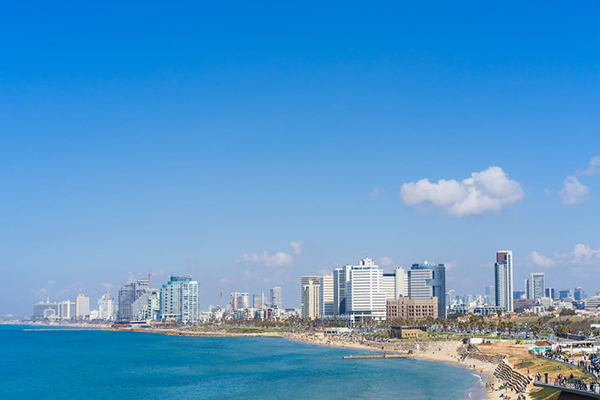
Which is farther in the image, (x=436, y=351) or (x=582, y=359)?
(x=436, y=351)

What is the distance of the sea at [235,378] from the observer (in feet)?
209

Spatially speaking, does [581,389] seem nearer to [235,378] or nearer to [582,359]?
[582,359]

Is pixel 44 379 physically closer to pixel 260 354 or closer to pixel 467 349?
pixel 260 354

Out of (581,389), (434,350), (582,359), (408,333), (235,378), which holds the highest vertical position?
(581,389)

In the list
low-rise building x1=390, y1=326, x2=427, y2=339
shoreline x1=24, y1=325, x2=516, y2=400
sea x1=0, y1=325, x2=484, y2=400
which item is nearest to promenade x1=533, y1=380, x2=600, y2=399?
shoreline x1=24, y1=325, x2=516, y2=400

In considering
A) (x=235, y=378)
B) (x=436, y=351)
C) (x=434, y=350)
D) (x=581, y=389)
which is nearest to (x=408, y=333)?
(x=434, y=350)

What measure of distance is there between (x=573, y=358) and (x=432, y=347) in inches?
1999

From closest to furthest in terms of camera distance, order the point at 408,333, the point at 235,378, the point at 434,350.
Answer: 1. the point at 235,378
2. the point at 434,350
3. the point at 408,333

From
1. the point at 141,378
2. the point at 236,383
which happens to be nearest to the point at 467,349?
the point at 236,383

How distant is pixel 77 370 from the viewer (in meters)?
91.5

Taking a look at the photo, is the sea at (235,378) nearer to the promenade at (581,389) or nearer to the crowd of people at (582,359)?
the crowd of people at (582,359)

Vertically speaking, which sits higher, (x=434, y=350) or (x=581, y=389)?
(x=581, y=389)

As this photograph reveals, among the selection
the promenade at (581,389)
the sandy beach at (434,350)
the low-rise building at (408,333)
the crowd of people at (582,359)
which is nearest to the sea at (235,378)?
the sandy beach at (434,350)

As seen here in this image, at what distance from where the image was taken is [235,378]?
76.2 meters
